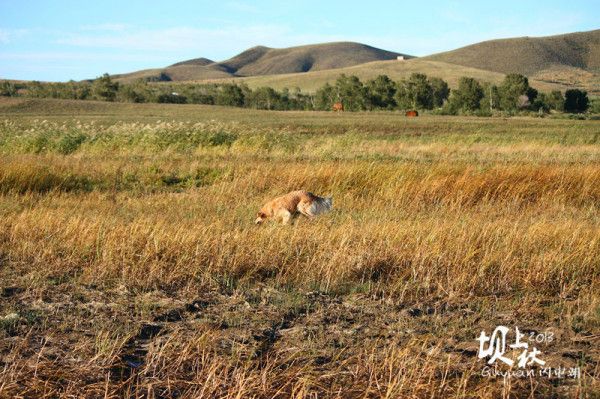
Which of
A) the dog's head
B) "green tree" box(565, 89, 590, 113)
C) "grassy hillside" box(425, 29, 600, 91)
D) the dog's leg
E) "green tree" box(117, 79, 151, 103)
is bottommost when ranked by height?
"green tree" box(565, 89, 590, 113)

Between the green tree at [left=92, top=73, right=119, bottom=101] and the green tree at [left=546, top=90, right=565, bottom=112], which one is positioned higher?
the green tree at [left=92, top=73, right=119, bottom=101]

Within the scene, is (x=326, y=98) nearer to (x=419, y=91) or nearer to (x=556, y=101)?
(x=419, y=91)

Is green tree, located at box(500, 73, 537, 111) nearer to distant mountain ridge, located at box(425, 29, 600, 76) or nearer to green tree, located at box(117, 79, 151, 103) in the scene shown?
green tree, located at box(117, 79, 151, 103)

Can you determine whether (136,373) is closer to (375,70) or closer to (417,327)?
(417,327)

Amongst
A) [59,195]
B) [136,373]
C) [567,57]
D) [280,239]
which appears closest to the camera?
[136,373]

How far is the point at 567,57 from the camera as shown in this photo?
19238 cm

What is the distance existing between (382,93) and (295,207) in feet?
252

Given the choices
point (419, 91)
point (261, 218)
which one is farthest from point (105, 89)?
point (261, 218)

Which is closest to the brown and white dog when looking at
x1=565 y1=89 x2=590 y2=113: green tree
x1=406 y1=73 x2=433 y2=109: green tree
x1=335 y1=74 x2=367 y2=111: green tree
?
x1=406 y1=73 x2=433 y2=109: green tree

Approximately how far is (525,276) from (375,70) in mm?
162608

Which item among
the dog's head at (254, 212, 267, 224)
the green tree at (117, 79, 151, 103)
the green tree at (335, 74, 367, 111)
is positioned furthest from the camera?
the green tree at (117, 79, 151, 103)

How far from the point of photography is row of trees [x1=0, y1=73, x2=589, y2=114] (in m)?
75.3

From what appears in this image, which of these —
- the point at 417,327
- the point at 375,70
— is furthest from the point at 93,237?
the point at 375,70

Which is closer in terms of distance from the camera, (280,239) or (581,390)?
(581,390)
